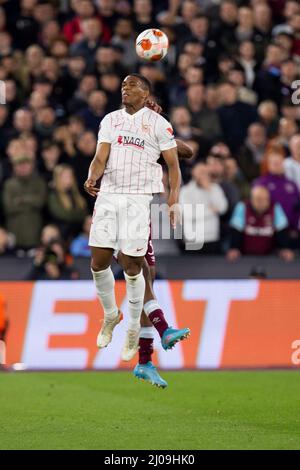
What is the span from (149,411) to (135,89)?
404cm

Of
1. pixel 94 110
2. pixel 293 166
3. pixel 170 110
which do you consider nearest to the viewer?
pixel 293 166

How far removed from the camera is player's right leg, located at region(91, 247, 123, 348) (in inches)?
467

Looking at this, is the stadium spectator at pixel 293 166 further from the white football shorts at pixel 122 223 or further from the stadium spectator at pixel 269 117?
the white football shorts at pixel 122 223

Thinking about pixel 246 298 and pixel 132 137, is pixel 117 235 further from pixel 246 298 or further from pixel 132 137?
pixel 246 298

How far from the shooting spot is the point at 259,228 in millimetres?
18344

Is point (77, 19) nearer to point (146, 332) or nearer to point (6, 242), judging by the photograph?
point (6, 242)

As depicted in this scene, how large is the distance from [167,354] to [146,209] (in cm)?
629

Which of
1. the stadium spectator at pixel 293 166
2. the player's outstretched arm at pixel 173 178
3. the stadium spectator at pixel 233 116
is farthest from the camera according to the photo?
the stadium spectator at pixel 233 116

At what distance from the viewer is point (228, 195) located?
61.0 feet

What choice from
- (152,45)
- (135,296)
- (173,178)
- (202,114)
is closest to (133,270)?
(135,296)

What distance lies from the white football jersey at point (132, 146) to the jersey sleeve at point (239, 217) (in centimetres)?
639

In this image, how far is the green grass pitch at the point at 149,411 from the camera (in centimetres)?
1166

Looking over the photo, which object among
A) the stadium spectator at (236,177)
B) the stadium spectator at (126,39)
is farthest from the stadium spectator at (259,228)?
the stadium spectator at (126,39)
